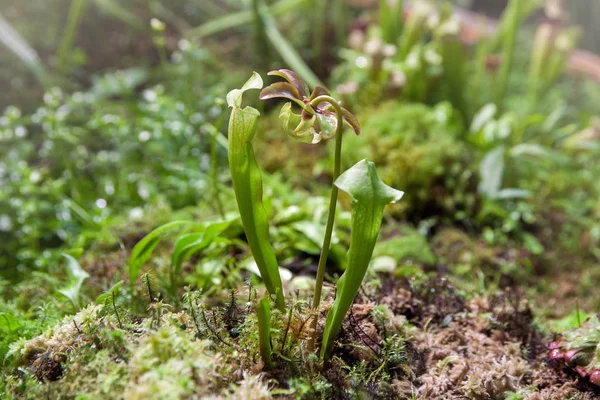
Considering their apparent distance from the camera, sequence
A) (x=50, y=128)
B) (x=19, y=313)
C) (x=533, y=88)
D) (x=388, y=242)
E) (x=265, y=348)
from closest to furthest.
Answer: (x=265, y=348)
(x=19, y=313)
(x=388, y=242)
(x=50, y=128)
(x=533, y=88)

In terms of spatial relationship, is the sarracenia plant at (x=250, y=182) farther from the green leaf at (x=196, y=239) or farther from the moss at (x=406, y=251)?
the moss at (x=406, y=251)

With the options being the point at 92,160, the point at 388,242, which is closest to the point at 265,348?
the point at 388,242

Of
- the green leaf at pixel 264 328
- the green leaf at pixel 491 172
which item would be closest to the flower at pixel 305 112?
the green leaf at pixel 264 328

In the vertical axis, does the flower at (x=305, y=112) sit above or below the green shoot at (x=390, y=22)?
below

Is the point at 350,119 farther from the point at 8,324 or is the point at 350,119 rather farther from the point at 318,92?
the point at 8,324

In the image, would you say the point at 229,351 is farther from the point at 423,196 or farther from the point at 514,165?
the point at 514,165

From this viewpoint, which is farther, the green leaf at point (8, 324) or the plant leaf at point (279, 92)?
the green leaf at point (8, 324)
